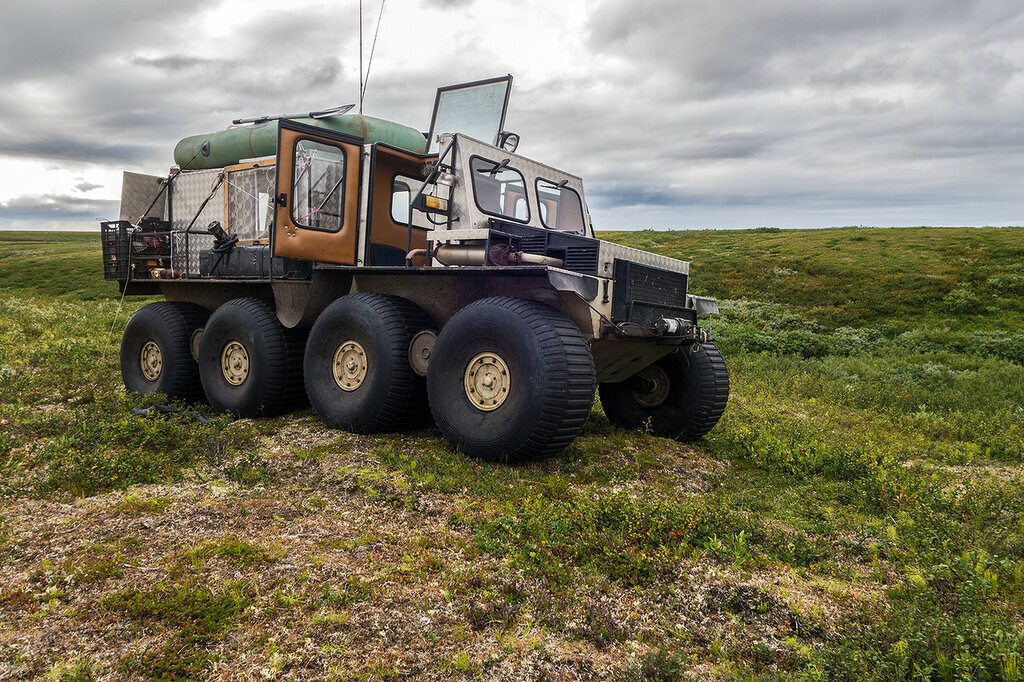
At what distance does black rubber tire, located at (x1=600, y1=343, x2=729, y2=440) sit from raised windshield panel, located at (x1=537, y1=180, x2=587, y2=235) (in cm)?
193

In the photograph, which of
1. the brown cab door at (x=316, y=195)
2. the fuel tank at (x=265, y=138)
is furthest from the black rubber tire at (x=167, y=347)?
the brown cab door at (x=316, y=195)

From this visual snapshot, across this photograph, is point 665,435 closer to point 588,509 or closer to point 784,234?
point 588,509

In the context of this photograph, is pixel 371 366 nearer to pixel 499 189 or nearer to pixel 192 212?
pixel 499 189

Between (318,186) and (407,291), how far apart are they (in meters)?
1.71

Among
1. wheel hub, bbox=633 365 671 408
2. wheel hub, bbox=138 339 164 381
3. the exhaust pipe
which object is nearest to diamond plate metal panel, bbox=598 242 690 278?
the exhaust pipe

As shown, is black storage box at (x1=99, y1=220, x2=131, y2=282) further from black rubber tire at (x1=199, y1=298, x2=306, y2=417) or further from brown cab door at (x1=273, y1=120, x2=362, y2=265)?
brown cab door at (x1=273, y1=120, x2=362, y2=265)

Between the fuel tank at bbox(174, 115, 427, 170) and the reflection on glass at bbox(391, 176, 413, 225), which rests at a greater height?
the fuel tank at bbox(174, 115, 427, 170)

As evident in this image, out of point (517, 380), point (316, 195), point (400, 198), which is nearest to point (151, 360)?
point (316, 195)

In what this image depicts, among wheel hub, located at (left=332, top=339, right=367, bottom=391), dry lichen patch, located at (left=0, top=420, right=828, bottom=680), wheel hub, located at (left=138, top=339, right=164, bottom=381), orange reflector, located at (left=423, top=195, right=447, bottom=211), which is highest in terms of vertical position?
orange reflector, located at (left=423, top=195, right=447, bottom=211)

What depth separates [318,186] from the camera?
7660mm

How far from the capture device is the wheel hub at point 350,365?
6953 mm

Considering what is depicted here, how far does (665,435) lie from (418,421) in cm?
276

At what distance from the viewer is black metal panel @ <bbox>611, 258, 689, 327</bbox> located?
6.07 meters

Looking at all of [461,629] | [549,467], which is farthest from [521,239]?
[461,629]
